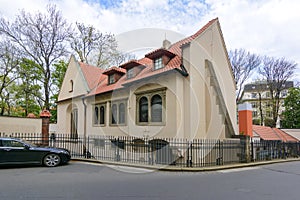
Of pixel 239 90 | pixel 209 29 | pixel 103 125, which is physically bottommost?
pixel 103 125

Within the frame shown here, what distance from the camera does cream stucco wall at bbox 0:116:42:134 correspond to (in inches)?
752

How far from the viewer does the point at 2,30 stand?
83.8ft

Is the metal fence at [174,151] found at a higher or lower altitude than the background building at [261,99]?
lower

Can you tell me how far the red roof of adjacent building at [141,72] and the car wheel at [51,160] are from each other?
7.15 meters

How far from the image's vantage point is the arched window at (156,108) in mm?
14860

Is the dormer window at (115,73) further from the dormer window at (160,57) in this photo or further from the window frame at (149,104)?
the dormer window at (160,57)

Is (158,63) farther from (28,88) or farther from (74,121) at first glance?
(28,88)

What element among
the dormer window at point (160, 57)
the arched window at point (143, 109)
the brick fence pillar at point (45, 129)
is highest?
the dormer window at point (160, 57)

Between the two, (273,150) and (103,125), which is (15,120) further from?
(273,150)

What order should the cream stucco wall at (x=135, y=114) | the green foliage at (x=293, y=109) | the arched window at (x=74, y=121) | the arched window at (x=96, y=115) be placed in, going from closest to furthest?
the cream stucco wall at (x=135, y=114) < the arched window at (x=96, y=115) < the arched window at (x=74, y=121) < the green foliage at (x=293, y=109)

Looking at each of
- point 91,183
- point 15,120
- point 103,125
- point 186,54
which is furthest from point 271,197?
point 15,120

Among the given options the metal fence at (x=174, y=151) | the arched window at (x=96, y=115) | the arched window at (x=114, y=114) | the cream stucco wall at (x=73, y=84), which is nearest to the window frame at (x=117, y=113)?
the arched window at (x=114, y=114)

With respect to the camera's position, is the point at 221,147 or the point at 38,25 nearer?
the point at 221,147

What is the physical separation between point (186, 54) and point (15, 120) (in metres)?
15.5
